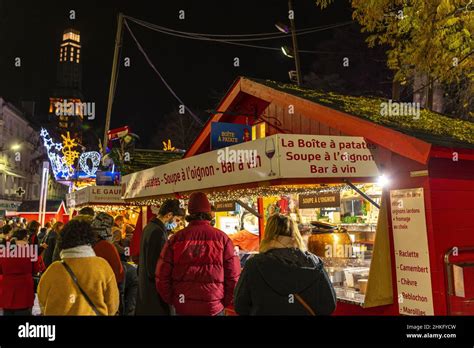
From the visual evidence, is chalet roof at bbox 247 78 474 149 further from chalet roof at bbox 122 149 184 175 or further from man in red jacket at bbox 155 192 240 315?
chalet roof at bbox 122 149 184 175

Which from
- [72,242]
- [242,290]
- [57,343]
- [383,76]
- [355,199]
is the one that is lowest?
[57,343]

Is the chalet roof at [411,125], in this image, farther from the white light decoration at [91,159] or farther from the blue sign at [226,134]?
the white light decoration at [91,159]

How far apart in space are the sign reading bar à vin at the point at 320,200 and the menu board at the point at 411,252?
70.3 inches

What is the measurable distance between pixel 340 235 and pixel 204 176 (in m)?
2.54

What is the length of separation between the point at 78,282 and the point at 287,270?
176 cm

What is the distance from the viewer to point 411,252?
5.82 meters

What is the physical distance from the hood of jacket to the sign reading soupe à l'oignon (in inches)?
83.3

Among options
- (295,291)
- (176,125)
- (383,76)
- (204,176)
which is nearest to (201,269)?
(295,291)

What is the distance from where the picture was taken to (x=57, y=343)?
4180 mm

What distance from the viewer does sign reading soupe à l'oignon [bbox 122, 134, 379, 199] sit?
214 inches

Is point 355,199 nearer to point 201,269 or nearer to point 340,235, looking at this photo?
A: point 340,235

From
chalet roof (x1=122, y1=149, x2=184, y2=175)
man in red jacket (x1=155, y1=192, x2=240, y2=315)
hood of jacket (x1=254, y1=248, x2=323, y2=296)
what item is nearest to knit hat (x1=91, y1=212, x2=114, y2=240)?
man in red jacket (x1=155, y1=192, x2=240, y2=315)

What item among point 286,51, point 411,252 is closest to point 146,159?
point 286,51

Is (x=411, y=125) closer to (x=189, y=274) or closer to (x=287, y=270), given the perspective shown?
(x=189, y=274)
